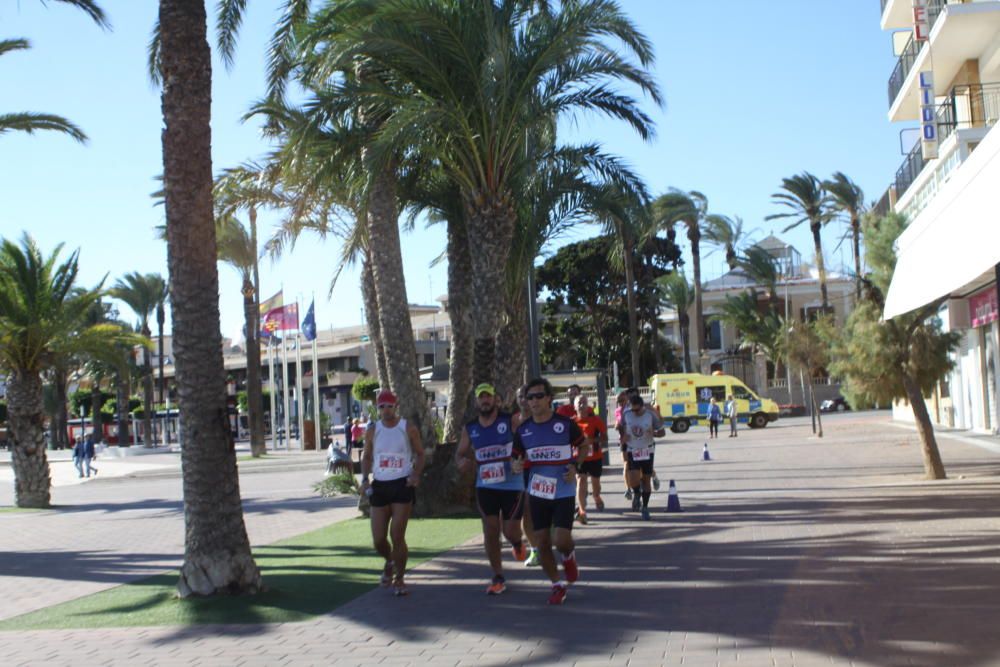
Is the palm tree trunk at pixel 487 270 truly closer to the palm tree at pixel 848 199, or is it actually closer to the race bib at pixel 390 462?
the race bib at pixel 390 462

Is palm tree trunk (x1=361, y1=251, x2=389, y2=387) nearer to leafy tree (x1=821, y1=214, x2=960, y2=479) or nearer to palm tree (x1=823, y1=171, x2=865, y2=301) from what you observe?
leafy tree (x1=821, y1=214, x2=960, y2=479)

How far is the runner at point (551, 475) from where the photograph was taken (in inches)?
333

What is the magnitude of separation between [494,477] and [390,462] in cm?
95

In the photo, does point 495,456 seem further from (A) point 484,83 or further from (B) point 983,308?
(B) point 983,308

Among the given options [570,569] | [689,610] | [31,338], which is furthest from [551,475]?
[31,338]

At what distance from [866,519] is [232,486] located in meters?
7.67

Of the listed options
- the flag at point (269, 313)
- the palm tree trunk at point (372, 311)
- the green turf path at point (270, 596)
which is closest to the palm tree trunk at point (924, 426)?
the green turf path at point (270, 596)

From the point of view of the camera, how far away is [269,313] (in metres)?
48.3

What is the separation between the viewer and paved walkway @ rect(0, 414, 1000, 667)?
668 cm

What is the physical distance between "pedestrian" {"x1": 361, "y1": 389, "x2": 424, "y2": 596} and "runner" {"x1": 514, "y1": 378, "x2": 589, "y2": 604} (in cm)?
108

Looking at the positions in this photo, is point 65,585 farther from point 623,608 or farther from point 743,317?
point 743,317

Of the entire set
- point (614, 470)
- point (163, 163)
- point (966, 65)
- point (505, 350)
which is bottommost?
point (614, 470)

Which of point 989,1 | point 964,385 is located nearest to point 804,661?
point 989,1

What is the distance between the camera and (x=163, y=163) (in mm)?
9555
